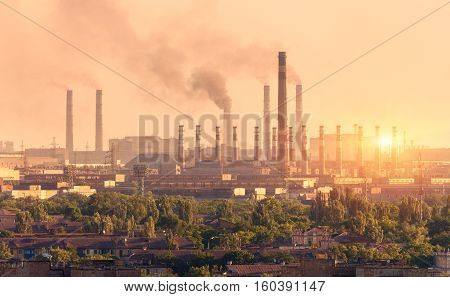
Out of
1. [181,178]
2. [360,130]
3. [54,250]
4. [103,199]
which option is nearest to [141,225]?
[103,199]

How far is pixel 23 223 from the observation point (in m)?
78.5

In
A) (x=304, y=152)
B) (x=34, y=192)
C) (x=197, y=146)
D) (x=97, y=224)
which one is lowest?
(x=97, y=224)

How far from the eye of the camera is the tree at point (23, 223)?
3037 inches

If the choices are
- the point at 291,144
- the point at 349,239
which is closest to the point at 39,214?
the point at 349,239

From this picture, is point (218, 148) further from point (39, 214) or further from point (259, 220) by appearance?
point (259, 220)

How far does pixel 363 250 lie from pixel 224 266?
6.61 meters

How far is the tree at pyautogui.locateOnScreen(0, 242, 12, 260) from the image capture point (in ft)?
187

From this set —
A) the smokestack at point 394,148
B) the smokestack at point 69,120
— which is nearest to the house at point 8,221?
the smokestack at point 394,148

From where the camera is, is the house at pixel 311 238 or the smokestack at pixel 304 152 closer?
the house at pixel 311 238

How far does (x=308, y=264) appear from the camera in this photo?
1518 inches

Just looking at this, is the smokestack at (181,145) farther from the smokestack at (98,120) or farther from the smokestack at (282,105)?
the smokestack at (98,120)

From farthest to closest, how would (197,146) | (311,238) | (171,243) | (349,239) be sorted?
(197,146), (311,238), (349,239), (171,243)

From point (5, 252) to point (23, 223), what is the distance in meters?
20.0

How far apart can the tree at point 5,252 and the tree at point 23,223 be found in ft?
48.8
